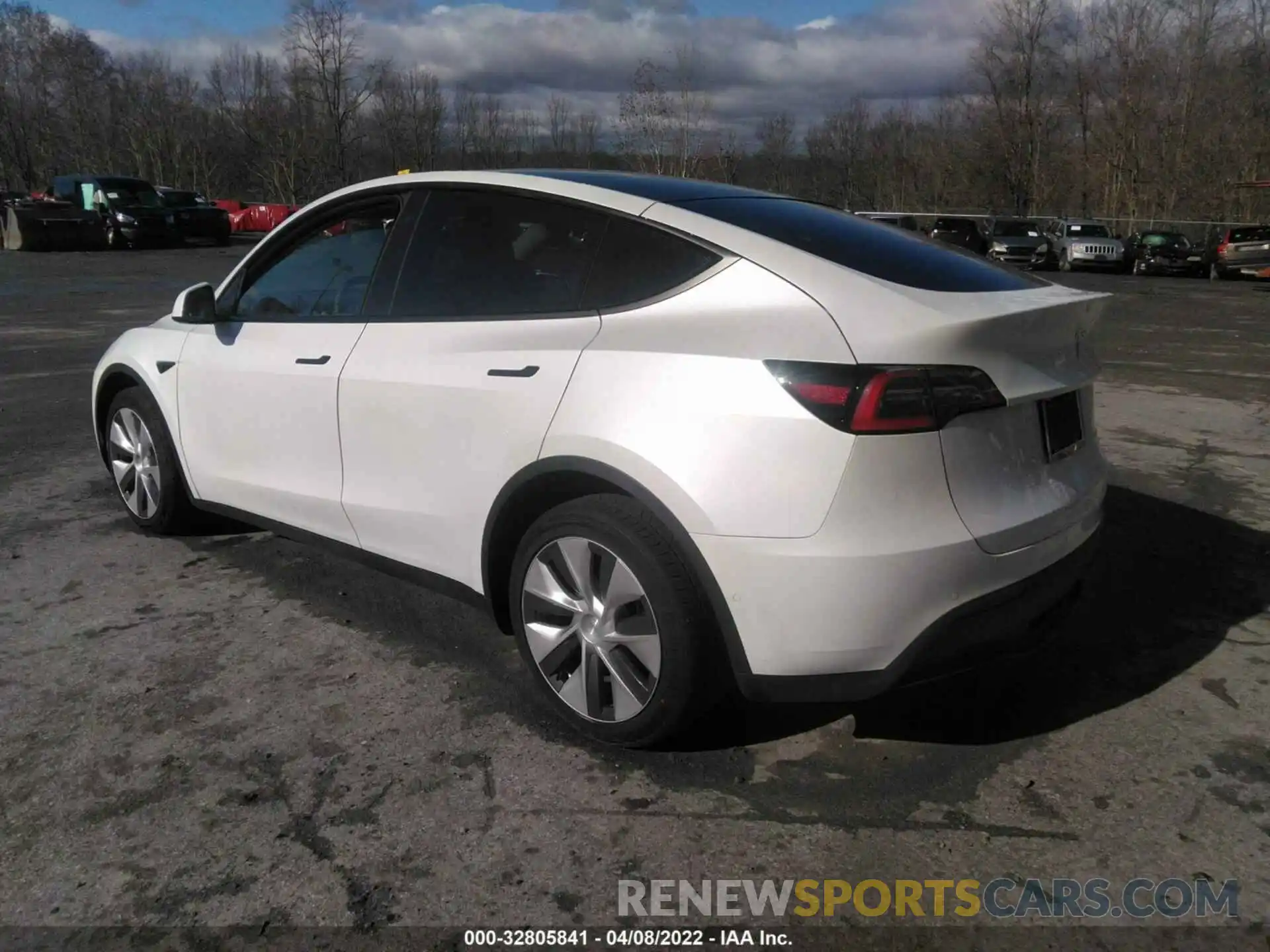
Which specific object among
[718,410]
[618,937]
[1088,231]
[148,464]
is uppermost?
[1088,231]

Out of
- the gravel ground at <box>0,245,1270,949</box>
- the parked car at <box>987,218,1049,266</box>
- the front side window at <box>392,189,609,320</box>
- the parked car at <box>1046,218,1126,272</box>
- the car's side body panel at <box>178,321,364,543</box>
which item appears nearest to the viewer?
the gravel ground at <box>0,245,1270,949</box>

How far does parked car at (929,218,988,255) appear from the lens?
3092 cm

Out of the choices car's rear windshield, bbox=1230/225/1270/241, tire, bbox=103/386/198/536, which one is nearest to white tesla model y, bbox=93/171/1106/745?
tire, bbox=103/386/198/536

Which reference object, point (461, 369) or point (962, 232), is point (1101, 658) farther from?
point (962, 232)

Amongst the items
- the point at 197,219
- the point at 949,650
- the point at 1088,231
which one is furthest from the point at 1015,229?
the point at 949,650

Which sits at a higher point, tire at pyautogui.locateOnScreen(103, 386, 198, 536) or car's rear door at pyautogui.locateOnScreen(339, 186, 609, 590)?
car's rear door at pyautogui.locateOnScreen(339, 186, 609, 590)

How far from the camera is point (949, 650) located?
2.65 m

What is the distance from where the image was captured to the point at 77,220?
30.2m

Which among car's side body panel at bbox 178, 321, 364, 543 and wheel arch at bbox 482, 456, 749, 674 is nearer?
wheel arch at bbox 482, 456, 749, 674

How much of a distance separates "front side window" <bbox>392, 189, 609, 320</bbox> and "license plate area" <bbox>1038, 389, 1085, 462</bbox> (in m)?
1.41

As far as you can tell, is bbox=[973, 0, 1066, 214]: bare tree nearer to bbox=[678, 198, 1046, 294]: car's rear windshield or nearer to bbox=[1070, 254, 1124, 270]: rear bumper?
bbox=[1070, 254, 1124, 270]: rear bumper

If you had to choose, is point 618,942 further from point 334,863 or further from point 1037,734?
point 1037,734

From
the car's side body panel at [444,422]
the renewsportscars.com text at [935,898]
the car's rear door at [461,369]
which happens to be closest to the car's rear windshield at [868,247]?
the car's rear door at [461,369]

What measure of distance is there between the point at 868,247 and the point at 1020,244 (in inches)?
1178
